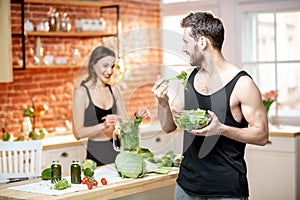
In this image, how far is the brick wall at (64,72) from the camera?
19.7 ft

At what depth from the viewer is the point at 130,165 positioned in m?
3.75

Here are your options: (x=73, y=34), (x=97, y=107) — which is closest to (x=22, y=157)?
(x=97, y=107)

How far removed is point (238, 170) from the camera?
3123mm

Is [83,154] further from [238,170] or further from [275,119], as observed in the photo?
[238,170]

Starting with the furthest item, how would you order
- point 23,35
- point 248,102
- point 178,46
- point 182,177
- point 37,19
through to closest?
point 37,19, point 23,35, point 178,46, point 182,177, point 248,102

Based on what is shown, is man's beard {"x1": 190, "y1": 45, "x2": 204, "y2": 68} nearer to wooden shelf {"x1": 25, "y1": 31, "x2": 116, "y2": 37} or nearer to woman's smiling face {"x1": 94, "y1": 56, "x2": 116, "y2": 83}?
woman's smiling face {"x1": 94, "y1": 56, "x2": 116, "y2": 83}

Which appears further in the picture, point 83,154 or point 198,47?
point 83,154

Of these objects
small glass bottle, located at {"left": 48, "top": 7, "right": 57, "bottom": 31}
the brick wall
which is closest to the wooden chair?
the brick wall

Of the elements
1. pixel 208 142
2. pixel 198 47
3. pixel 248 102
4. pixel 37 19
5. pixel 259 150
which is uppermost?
pixel 37 19

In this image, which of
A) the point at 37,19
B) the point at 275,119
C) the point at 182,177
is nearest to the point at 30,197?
the point at 182,177

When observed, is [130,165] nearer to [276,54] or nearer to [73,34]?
[73,34]

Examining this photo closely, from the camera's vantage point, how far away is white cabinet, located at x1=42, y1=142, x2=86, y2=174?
217 inches

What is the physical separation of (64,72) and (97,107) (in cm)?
178

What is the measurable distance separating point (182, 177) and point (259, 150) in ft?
9.88
